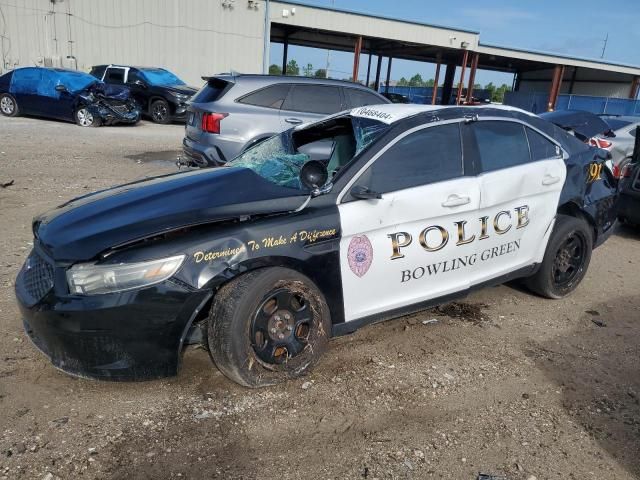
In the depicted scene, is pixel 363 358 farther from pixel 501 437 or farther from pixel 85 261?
pixel 85 261

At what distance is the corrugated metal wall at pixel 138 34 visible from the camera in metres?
21.8

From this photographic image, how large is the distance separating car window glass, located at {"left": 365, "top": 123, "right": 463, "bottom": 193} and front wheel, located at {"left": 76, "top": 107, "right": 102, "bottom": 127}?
13.6m

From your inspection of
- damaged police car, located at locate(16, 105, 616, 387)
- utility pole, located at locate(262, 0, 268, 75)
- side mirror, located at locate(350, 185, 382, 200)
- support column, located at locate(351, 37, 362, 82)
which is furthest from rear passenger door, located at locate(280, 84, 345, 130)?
support column, located at locate(351, 37, 362, 82)

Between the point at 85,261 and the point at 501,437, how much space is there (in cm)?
240

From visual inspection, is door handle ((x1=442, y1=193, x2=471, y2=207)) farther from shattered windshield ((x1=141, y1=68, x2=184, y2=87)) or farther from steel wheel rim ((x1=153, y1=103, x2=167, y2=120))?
shattered windshield ((x1=141, y1=68, x2=184, y2=87))

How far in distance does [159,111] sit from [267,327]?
1571cm

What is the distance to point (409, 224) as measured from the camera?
11.3 ft

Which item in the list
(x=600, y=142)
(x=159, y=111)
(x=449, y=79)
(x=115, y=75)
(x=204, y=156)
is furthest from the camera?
(x=449, y=79)

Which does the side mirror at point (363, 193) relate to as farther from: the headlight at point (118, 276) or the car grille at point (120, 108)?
the car grille at point (120, 108)

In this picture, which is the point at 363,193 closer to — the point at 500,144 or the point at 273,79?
the point at 500,144

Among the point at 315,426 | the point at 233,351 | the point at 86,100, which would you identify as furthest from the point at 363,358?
the point at 86,100

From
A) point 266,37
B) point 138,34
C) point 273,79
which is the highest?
point 266,37

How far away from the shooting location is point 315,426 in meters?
2.86

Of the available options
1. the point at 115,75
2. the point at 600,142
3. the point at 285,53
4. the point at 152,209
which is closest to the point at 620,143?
the point at 600,142
